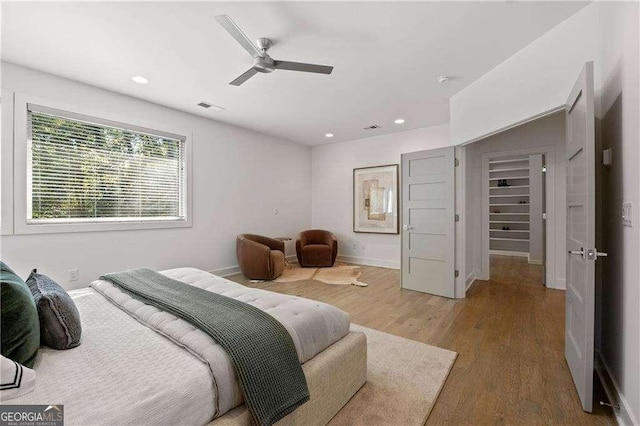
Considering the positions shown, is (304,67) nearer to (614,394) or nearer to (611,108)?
(611,108)

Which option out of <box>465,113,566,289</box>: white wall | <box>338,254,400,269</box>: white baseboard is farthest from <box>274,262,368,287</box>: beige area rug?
<box>465,113,566,289</box>: white wall

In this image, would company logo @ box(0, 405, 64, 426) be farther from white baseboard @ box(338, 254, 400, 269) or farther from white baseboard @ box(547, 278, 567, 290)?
white baseboard @ box(547, 278, 567, 290)

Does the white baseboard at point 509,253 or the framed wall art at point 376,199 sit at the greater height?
the framed wall art at point 376,199

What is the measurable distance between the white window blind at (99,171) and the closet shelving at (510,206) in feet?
24.2

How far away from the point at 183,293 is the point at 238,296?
0.35 m

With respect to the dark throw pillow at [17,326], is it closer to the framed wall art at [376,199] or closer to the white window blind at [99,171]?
the white window blind at [99,171]

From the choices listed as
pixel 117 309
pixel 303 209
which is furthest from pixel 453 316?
pixel 303 209

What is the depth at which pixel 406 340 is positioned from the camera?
247 centimetres

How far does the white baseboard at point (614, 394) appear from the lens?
142 centimetres

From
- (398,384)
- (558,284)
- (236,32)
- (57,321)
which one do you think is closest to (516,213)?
(558,284)

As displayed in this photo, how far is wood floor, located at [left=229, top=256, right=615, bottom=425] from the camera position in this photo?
5.33 ft

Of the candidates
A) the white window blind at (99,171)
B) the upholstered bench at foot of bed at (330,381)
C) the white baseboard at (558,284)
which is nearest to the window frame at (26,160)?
the white window blind at (99,171)

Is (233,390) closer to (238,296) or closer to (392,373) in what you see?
(238,296)

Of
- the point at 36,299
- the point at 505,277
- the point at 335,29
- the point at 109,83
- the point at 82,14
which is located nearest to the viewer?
the point at 36,299
